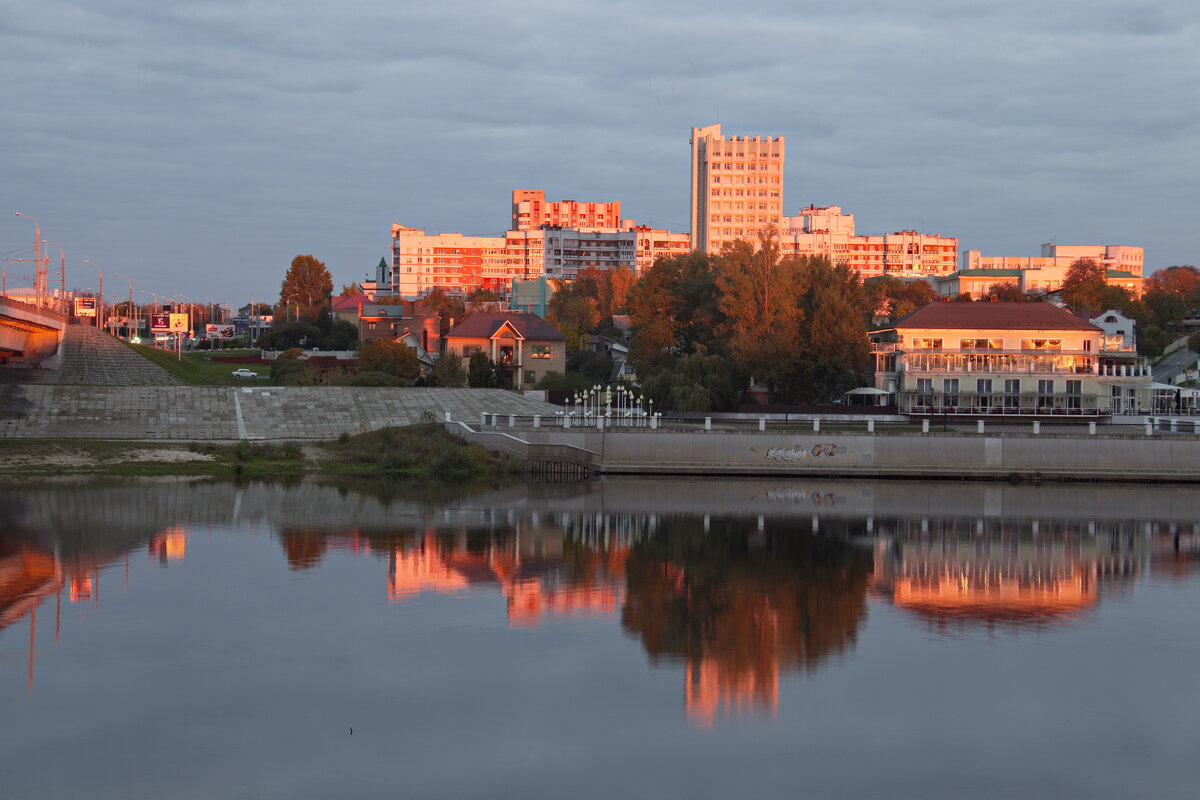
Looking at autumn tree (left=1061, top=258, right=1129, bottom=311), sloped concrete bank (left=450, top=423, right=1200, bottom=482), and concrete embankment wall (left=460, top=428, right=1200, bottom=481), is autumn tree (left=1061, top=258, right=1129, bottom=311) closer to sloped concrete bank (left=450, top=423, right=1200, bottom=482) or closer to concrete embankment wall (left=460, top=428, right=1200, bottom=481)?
concrete embankment wall (left=460, top=428, right=1200, bottom=481)

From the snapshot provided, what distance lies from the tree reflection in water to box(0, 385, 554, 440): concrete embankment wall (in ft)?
80.4

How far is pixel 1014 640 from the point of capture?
85.5ft

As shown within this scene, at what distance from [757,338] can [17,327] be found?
40352 millimetres

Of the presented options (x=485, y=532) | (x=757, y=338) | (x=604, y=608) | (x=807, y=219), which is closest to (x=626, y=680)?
(x=604, y=608)

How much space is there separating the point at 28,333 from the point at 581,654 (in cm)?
4644

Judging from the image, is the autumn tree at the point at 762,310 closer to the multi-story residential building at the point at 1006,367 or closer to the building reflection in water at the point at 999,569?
the multi-story residential building at the point at 1006,367

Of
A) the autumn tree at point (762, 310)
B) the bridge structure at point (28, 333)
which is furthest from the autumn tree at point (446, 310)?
the bridge structure at point (28, 333)

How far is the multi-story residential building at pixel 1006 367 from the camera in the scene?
2862 inches

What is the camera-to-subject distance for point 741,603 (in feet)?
94.1

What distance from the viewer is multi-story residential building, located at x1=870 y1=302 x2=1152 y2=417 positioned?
7269 centimetres

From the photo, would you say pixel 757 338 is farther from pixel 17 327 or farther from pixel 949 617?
pixel 949 617

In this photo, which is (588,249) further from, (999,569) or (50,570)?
(50,570)

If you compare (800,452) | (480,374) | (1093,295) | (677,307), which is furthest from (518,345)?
(1093,295)

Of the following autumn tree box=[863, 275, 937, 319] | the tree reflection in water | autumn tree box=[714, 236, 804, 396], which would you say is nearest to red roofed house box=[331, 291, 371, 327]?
autumn tree box=[863, 275, 937, 319]
